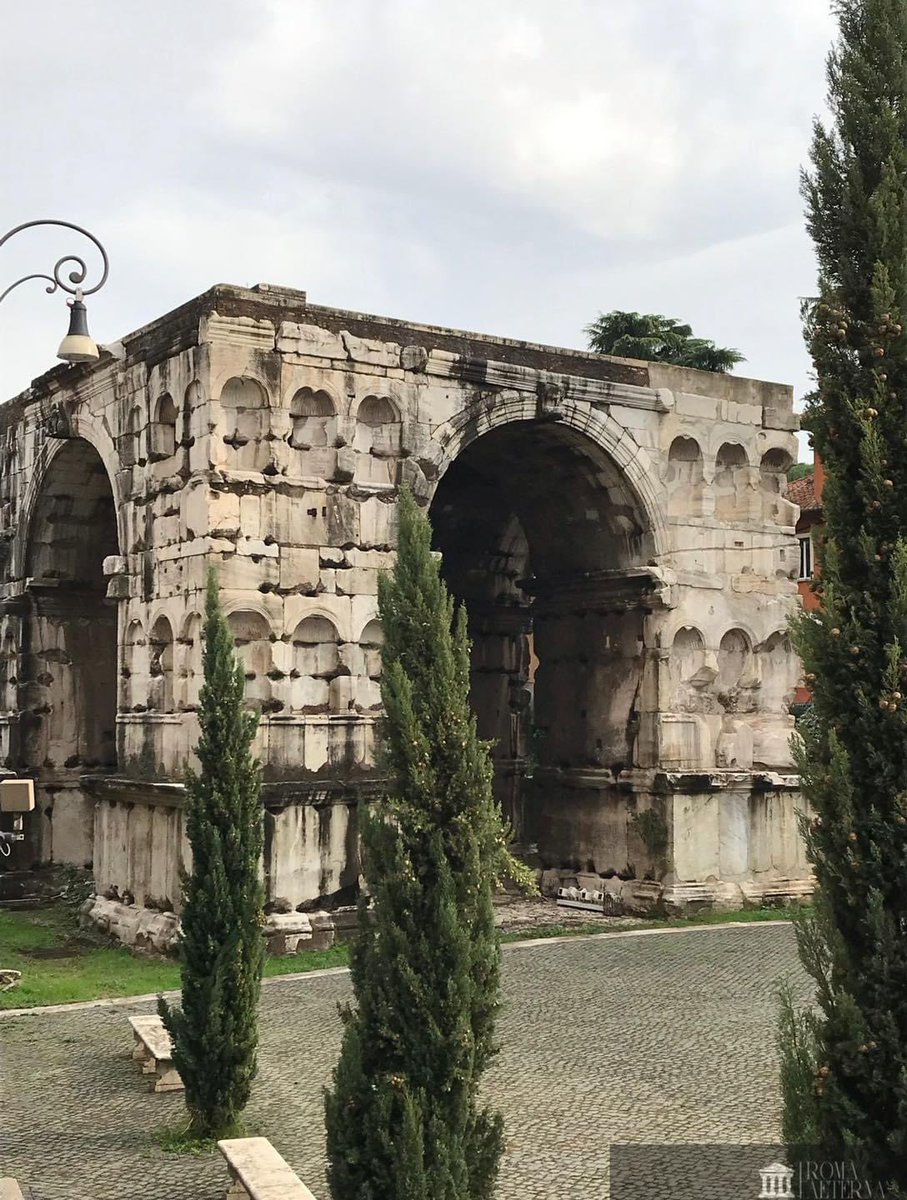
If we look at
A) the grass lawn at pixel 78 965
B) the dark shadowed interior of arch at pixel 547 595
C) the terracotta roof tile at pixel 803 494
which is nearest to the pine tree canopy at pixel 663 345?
the terracotta roof tile at pixel 803 494

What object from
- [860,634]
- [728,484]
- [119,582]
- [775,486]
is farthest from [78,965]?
[860,634]

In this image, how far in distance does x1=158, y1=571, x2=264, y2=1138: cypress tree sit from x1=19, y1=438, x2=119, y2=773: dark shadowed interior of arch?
398 inches

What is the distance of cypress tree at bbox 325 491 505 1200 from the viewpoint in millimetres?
6316

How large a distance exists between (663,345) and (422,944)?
30465 millimetres

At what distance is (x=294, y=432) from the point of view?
15117 mm

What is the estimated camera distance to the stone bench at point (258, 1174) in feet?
23.2

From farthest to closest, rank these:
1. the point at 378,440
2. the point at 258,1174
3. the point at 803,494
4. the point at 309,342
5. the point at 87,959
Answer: the point at 803,494, the point at 378,440, the point at 309,342, the point at 87,959, the point at 258,1174

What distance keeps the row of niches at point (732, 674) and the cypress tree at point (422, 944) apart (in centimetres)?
1060

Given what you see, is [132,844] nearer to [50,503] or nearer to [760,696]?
[50,503]

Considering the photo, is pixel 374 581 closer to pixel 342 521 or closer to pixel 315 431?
pixel 342 521

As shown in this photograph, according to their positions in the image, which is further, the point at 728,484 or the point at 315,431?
the point at 728,484

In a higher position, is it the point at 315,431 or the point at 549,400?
the point at 549,400

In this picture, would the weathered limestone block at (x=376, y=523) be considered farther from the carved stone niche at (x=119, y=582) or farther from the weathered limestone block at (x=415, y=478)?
→ the carved stone niche at (x=119, y=582)

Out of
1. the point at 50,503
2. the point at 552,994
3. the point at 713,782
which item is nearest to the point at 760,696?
the point at 713,782
